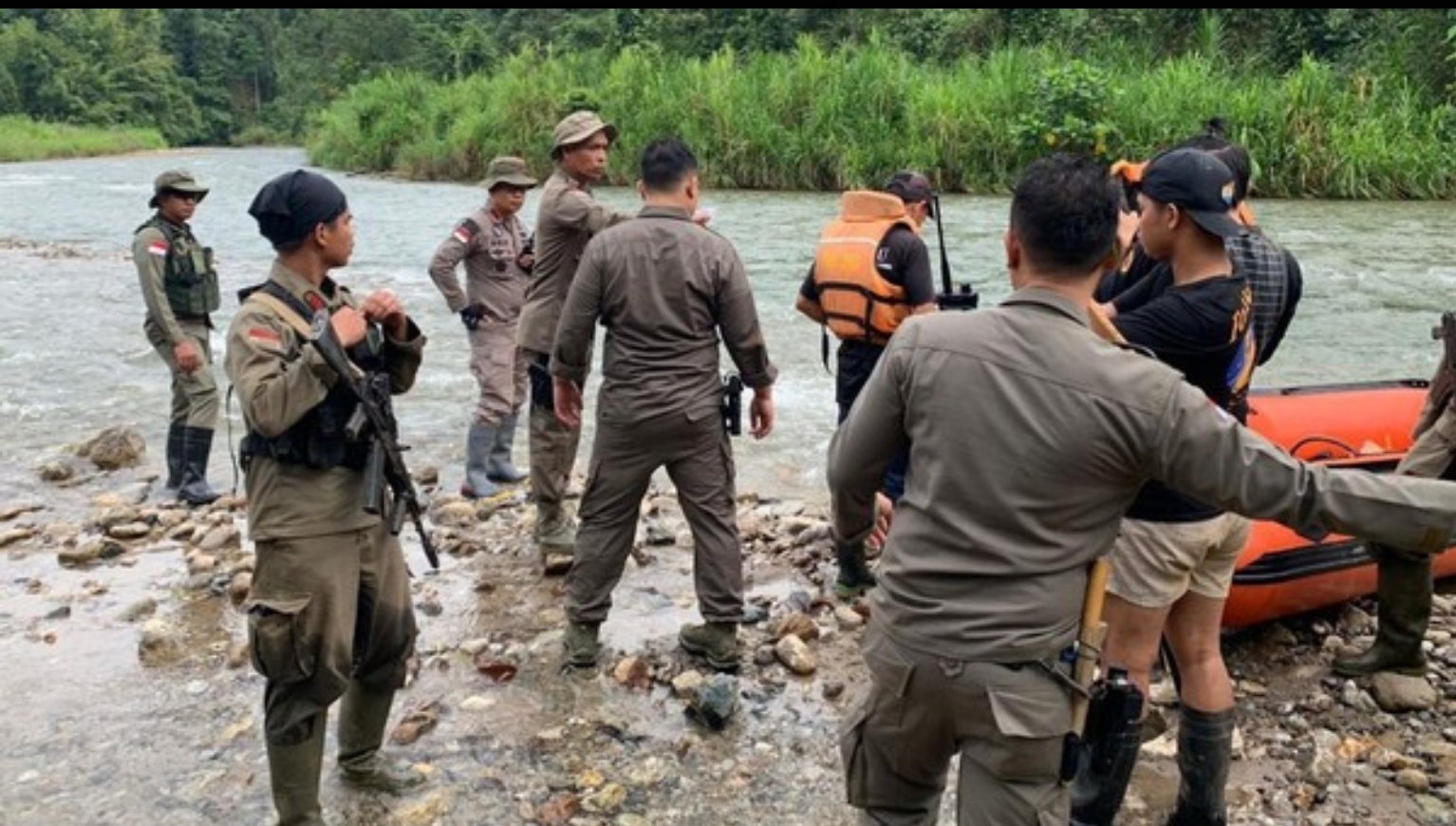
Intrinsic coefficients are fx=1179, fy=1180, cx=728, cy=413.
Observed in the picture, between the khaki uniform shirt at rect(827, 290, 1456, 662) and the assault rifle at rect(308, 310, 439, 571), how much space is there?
4.63 feet

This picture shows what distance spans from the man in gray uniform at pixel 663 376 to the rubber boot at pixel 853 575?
84cm

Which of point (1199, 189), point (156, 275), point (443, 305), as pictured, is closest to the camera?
point (1199, 189)

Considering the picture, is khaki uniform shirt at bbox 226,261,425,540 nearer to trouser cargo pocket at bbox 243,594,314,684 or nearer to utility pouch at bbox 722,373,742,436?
trouser cargo pocket at bbox 243,594,314,684

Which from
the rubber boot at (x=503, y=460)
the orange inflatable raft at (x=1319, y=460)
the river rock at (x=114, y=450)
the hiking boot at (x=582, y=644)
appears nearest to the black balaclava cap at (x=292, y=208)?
the hiking boot at (x=582, y=644)

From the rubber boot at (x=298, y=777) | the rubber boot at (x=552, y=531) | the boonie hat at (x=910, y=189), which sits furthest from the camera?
the rubber boot at (x=552, y=531)

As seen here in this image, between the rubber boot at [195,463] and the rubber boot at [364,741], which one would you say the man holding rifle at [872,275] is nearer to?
the rubber boot at [364,741]

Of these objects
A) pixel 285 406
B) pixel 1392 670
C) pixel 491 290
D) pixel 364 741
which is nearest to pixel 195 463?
pixel 491 290

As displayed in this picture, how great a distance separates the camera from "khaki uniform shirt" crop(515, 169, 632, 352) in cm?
522

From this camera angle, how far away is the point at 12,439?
8422 mm

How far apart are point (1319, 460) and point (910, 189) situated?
1.91 meters

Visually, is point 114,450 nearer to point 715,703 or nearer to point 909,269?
point 715,703

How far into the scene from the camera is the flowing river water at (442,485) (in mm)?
3625

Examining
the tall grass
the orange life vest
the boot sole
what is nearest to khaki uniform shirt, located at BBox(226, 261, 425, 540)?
the orange life vest

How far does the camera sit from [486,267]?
22.1 ft
